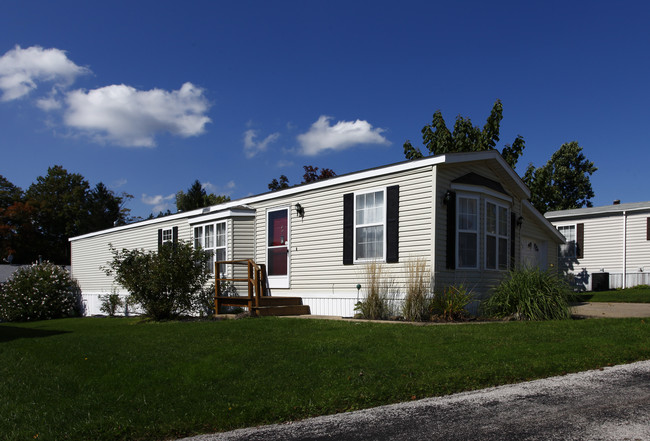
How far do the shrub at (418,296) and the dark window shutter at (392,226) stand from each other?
735 mm

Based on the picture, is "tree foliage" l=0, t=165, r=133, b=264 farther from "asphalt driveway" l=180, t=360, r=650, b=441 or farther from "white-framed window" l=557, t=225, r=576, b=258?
"asphalt driveway" l=180, t=360, r=650, b=441

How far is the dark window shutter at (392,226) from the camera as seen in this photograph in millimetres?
10422

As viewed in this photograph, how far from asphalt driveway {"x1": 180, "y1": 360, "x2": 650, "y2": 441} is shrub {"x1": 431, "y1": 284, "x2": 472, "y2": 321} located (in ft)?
14.7

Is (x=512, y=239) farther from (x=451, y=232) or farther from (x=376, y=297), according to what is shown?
(x=376, y=297)

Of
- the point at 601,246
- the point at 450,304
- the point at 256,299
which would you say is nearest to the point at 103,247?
the point at 256,299

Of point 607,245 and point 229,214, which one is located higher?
point 229,214

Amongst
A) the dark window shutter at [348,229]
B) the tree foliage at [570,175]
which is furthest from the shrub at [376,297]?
the tree foliage at [570,175]

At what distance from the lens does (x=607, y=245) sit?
64.9 ft

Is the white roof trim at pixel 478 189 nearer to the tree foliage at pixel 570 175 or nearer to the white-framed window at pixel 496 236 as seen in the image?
the white-framed window at pixel 496 236

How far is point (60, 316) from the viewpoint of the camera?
2048 centimetres

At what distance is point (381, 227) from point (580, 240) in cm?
1345

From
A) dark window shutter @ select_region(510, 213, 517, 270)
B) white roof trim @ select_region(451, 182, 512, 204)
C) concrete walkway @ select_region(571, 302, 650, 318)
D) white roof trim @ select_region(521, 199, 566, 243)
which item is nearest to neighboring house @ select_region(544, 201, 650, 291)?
white roof trim @ select_region(521, 199, 566, 243)

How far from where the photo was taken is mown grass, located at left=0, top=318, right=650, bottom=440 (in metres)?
4.42

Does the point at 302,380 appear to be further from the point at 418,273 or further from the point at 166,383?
the point at 418,273
